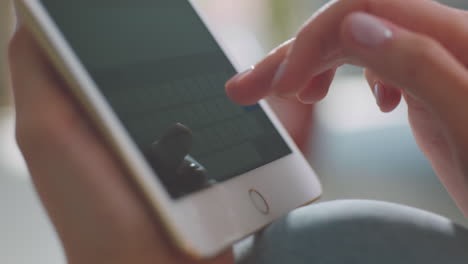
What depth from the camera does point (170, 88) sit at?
0.48 m

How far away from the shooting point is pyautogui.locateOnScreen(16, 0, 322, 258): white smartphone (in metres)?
0.38

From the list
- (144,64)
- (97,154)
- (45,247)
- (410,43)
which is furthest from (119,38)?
(45,247)

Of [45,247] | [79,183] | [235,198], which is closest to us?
[79,183]

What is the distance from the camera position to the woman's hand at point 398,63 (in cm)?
33

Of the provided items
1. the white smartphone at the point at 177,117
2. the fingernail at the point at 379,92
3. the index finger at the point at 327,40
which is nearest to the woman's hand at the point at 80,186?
the white smartphone at the point at 177,117

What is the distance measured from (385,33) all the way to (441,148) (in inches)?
9.6

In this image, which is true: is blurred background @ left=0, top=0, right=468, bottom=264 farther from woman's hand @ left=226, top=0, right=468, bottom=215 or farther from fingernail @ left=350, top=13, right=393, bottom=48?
fingernail @ left=350, top=13, right=393, bottom=48

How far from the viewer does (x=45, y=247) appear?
3.45 feet

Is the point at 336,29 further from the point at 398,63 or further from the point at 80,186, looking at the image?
the point at 80,186

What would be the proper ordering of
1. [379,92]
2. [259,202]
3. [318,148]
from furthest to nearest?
[318,148]
[379,92]
[259,202]

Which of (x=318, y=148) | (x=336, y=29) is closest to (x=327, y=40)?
(x=336, y=29)

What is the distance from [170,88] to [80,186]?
0.60 ft

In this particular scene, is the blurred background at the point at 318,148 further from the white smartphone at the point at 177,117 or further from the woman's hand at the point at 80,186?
the woman's hand at the point at 80,186

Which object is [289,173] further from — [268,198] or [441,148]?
[441,148]
